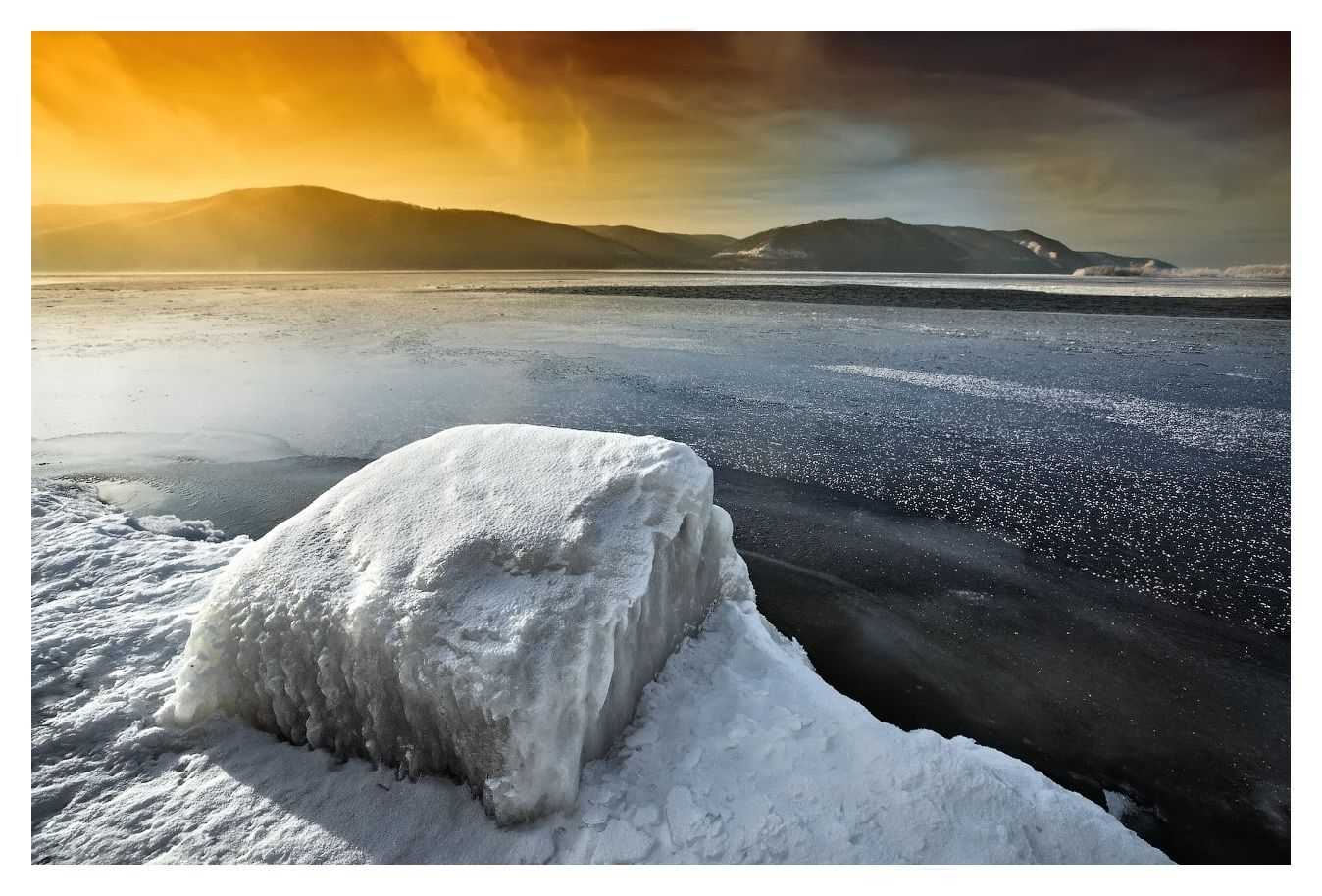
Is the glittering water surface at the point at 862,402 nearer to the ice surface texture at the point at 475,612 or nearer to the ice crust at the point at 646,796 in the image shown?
the ice crust at the point at 646,796

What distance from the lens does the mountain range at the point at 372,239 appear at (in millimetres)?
5859

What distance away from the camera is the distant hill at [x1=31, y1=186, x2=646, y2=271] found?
5.38 metres

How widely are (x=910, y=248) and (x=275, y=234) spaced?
10892mm

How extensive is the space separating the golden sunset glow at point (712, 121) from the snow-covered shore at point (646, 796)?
2.82 metres

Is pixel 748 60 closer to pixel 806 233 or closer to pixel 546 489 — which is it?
pixel 546 489

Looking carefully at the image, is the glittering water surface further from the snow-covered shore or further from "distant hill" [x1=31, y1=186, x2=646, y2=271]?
Result: the snow-covered shore

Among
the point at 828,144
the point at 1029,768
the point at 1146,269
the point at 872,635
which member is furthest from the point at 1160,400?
the point at 1029,768

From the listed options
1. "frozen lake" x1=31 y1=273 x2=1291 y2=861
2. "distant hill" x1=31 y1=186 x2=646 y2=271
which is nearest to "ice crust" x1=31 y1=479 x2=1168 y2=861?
"frozen lake" x1=31 y1=273 x2=1291 y2=861

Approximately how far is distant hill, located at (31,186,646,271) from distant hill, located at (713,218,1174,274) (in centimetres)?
319

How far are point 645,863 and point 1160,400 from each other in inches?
289

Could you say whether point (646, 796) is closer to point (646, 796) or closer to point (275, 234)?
point (646, 796)

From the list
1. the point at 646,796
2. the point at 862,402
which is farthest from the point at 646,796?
the point at 862,402

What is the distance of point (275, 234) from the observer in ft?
37.5

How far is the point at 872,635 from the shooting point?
133 inches
